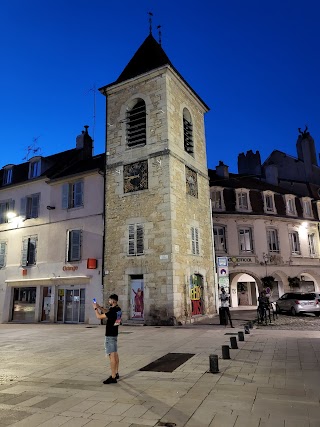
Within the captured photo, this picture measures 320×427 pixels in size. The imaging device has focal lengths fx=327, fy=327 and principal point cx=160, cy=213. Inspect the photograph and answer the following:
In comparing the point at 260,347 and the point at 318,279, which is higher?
the point at 318,279

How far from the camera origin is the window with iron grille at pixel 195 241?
15591 millimetres

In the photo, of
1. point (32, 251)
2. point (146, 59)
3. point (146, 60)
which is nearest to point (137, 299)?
point (32, 251)

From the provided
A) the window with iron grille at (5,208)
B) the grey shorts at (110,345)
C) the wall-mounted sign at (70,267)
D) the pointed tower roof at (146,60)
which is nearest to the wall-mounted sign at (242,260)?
the wall-mounted sign at (70,267)

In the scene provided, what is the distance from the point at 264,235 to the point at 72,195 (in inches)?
526

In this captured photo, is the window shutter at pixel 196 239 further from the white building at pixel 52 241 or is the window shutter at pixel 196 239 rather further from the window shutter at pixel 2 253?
the window shutter at pixel 2 253

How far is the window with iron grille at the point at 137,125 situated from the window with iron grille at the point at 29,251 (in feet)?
25.4

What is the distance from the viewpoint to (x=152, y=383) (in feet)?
17.0

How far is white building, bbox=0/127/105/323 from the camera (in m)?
16.0

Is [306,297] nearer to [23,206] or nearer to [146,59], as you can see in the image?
[146,59]

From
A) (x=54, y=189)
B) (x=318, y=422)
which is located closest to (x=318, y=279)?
(x=54, y=189)

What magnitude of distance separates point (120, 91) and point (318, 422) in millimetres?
16691

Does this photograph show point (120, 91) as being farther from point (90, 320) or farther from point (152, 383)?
point (152, 383)

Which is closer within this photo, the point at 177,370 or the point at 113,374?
the point at 113,374

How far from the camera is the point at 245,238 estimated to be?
2289 centimetres
